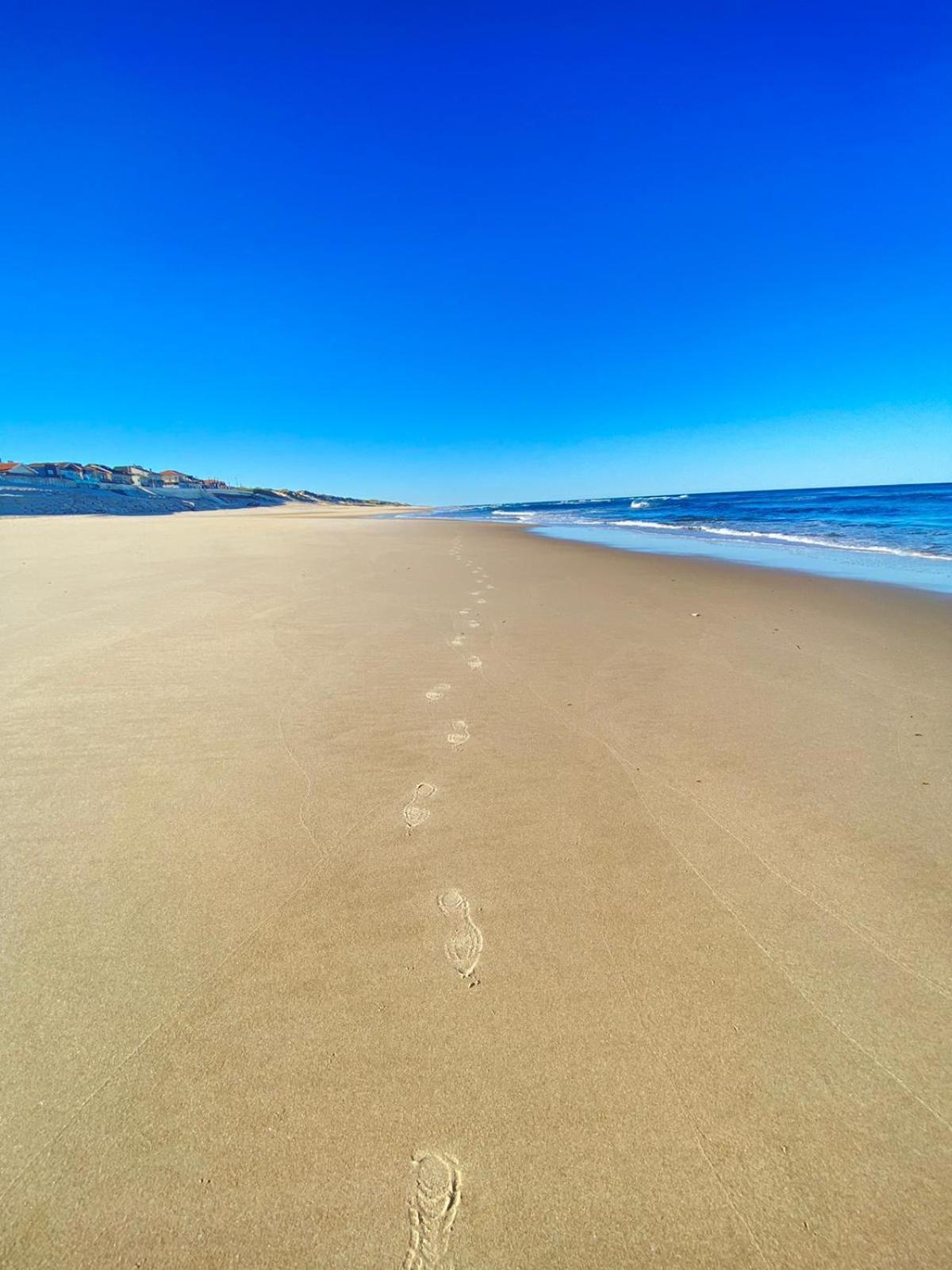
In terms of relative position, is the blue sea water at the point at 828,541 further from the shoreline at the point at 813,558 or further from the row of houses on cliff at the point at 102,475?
the row of houses on cliff at the point at 102,475

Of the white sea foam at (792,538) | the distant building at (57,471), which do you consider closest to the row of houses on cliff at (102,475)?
the distant building at (57,471)

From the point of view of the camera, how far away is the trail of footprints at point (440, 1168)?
1.01 meters

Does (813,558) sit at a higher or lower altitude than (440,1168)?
higher

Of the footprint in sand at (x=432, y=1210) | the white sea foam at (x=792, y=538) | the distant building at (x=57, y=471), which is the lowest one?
the footprint in sand at (x=432, y=1210)

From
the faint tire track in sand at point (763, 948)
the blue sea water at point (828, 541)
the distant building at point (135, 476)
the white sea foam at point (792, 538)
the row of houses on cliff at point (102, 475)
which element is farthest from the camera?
the distant building at point (135, 476)

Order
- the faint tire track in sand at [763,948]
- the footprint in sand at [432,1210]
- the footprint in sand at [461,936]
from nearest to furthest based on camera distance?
the footprint in sand at [432,1210]
the faint tire track in sand at [763,948]
the footprint in sand at [461,936]

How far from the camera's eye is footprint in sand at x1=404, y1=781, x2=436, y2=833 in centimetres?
230

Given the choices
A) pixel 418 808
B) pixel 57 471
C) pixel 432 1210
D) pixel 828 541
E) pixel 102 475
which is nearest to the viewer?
pixel 432 1210

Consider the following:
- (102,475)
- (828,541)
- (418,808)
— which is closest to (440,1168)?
(418,808)

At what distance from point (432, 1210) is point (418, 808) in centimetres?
140

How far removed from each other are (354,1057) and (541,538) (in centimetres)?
1741

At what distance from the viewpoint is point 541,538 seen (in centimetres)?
1805

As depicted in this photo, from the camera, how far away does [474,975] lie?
1.57m

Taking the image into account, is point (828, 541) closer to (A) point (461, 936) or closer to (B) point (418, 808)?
(B) point (418, 808)
